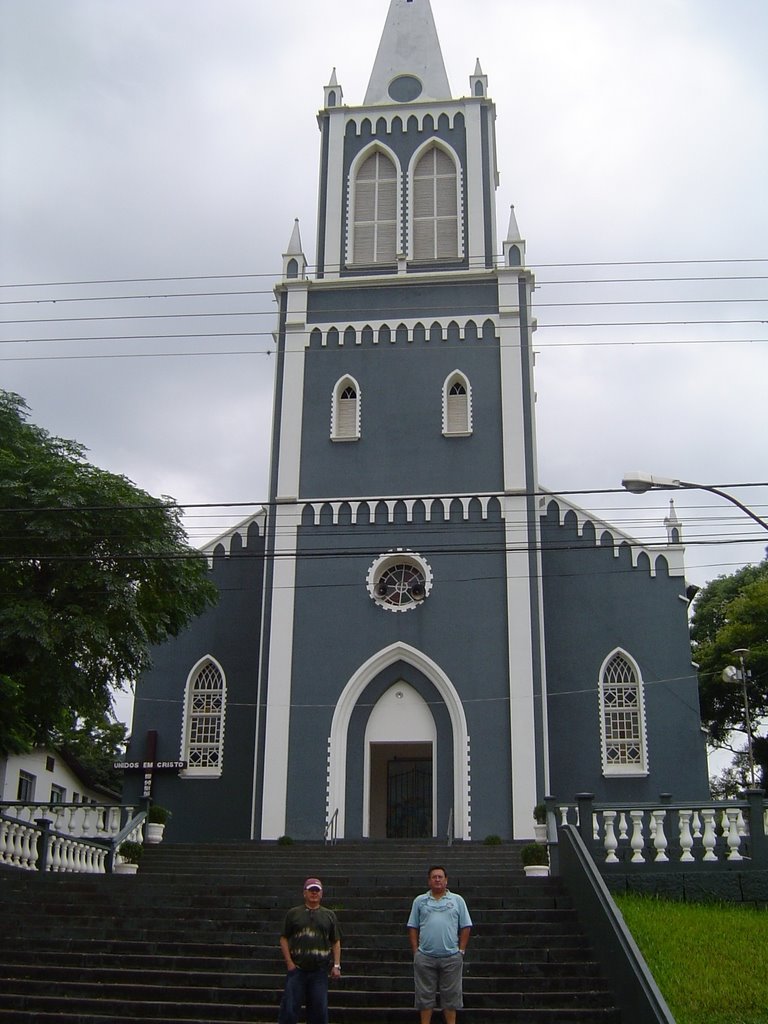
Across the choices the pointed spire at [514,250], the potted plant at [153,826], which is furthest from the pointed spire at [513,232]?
the potted plant at [153,826]

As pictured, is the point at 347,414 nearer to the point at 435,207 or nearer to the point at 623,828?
the point at 435,207

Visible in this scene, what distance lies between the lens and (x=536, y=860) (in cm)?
1825

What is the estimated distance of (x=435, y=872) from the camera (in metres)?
11.0

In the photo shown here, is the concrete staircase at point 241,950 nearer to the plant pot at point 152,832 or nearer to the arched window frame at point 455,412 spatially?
the plant pot at point 152,832

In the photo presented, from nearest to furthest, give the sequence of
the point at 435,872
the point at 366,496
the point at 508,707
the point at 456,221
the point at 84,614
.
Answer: the point at 435,872
the point at 84,614
the point at 508,707
the point at 366,496
the point at 456,221

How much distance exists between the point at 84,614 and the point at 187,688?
28.6 ft

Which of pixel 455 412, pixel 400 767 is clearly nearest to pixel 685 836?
Answer: pixel 400 767

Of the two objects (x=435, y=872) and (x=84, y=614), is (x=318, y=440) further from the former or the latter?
(x=435, y=872)

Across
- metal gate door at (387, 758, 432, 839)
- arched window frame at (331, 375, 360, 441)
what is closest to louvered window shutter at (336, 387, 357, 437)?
arched window frame at (331, 375, 360, 441)

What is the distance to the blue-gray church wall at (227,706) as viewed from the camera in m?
27.0

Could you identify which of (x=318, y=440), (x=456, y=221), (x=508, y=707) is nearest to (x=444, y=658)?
(x=508, y=707)

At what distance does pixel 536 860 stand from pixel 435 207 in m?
18.4

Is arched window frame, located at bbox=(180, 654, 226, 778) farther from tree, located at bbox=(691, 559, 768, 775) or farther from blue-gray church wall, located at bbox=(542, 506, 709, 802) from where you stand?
tree, located at bbox=(691, 559, 768, 775)

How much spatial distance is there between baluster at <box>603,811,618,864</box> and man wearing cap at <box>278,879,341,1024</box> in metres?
7.40
